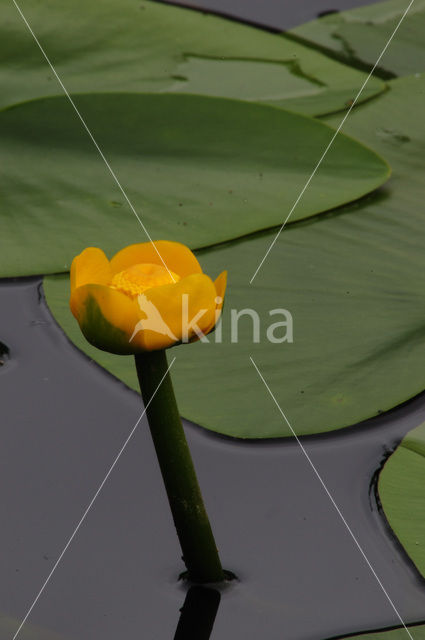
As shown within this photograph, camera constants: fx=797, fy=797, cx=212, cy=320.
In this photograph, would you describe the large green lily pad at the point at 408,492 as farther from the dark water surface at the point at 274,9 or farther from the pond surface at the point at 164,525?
the dark water surface at the point at 274,9

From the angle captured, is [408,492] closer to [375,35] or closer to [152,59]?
[152,59]

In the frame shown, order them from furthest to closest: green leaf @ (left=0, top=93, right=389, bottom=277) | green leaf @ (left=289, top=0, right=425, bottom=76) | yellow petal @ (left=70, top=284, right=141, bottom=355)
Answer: green leaf @ (left=289, top=0, right=425, bottom=76) < green leaf @ (left=0, top=93, right=389, bottom=277) < yellow petal @ (left=70, top=284, right=141, bottom=355)

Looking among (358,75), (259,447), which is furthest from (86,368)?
(358,75)

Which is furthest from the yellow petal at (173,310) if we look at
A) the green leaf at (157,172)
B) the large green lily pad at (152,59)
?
the large green lily pad at (152,59)

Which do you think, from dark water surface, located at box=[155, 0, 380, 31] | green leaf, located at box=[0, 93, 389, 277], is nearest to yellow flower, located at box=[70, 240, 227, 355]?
green leaf, located at box=[0, 93, 389, 277]

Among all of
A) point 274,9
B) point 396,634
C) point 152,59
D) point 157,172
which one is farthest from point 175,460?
point 274,9

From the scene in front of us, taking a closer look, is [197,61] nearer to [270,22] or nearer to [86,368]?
[270,22]

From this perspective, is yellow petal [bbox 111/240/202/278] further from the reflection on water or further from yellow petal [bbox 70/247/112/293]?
the reflection on water
